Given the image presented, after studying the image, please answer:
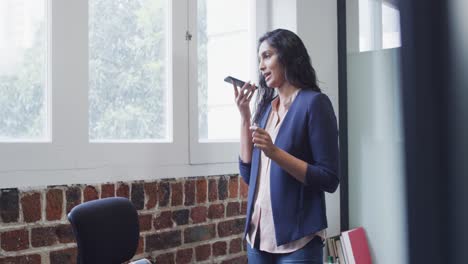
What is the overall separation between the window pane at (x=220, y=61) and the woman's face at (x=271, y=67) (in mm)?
766

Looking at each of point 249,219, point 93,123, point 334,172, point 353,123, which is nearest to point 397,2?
point 334,172

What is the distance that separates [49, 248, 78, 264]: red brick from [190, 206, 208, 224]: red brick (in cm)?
70

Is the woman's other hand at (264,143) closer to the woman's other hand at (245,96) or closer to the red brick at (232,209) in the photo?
the woman's other hand at (245,96)

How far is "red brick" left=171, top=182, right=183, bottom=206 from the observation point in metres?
2.44

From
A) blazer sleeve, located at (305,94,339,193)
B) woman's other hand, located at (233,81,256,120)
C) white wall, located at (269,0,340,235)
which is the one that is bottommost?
blazer sleeve, located at (305,94,339,193)

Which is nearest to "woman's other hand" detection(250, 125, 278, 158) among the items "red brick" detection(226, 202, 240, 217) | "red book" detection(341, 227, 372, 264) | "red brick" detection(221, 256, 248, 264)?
"red brick" detection(226, 202, 240, 217)

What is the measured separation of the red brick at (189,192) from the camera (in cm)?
251

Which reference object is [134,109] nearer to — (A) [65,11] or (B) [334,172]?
(A) [65,11]

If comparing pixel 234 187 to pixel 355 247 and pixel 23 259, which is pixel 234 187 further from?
pixel 23 259

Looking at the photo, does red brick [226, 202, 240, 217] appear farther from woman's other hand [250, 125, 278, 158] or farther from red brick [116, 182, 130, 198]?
woman's other hand [250, 125, 278, 158]

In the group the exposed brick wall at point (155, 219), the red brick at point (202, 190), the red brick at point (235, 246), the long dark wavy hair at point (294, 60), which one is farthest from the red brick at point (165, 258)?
the long dark wavy hair at point (294, 60)

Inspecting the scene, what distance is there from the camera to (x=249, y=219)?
6.05 feet

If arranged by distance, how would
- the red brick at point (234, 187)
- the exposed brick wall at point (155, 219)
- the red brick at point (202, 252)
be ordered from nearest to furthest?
the exposed brick wall at point (155, 219) → the red brick at point (202, 252) → the red brick at point (234, 187)

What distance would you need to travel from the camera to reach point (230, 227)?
9.05 feet
